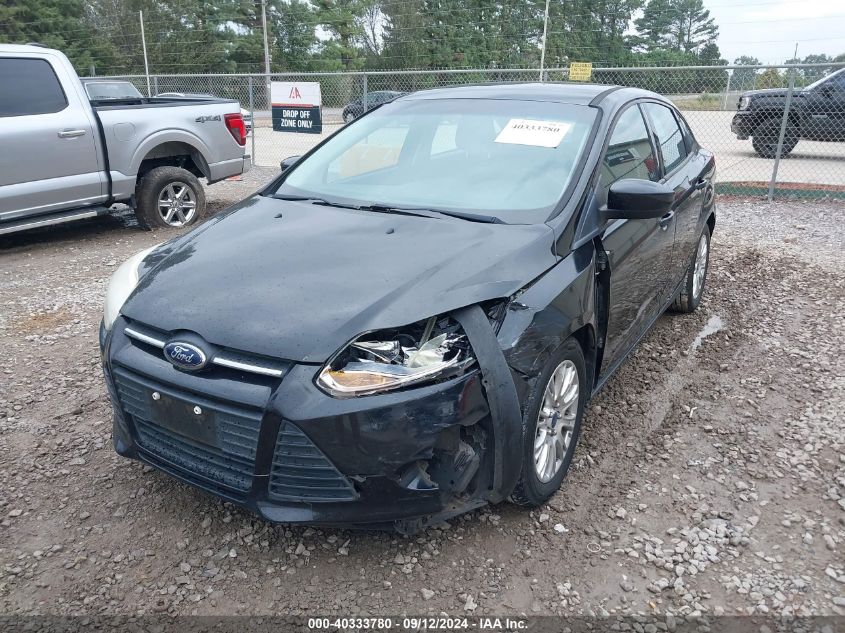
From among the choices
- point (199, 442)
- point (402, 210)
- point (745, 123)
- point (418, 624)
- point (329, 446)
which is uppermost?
point (745, 123)

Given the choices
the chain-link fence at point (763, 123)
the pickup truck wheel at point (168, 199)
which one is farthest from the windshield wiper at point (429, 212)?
the chain-link fence at point (763, 123)

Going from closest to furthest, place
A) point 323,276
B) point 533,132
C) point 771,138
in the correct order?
point 323,276, point 533,132, point 771,138

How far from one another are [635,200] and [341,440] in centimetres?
171

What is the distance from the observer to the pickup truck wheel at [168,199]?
25.1 ft

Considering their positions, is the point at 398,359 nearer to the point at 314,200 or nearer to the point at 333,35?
the point at 314,200

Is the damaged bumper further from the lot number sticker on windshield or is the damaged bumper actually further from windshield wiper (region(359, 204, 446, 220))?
the lot number sticker on windshield

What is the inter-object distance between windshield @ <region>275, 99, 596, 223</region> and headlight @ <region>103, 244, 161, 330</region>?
0.89 meters

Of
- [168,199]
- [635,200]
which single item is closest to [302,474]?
[635,200]

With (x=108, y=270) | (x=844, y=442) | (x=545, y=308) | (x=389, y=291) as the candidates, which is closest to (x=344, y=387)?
(x=389, y=291)

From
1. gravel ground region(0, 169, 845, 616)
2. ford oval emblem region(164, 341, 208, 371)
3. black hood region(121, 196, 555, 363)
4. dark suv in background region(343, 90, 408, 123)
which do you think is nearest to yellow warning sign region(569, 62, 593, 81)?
dark suv in background region(343, 90, 408, 123)

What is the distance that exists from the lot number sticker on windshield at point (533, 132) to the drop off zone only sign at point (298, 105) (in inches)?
344

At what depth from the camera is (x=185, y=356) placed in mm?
2365

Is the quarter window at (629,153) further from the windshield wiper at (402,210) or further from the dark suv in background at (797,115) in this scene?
the dark suv in background at (797,115)

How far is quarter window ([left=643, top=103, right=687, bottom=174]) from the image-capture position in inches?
167
